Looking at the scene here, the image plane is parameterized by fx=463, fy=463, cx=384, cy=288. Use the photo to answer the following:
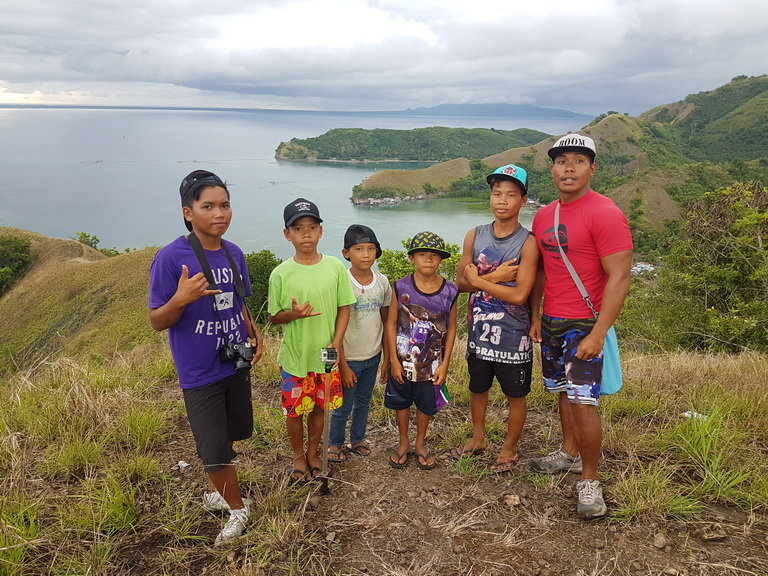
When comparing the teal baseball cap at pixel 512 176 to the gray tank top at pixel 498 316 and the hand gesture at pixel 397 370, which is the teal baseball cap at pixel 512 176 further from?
the hand gesture at pixel 397 370

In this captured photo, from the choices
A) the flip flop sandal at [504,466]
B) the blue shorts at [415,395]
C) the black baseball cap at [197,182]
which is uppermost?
the black baseball cap at [197,182]

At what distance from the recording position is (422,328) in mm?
2768

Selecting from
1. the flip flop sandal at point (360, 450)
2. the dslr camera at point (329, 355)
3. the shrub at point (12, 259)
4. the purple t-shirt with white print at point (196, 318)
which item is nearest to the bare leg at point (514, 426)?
the flip flop sandal at point (360, 450)

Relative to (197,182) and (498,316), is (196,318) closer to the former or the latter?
(197,182)

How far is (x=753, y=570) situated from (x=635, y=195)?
69822 mm

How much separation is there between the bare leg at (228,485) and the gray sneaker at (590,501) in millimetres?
1709

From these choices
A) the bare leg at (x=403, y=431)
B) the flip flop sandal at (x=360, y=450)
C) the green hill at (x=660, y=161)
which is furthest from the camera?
the green hill at (x=660, y=161)

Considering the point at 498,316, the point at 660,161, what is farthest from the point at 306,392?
the point at 660,161

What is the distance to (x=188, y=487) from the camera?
2652mm

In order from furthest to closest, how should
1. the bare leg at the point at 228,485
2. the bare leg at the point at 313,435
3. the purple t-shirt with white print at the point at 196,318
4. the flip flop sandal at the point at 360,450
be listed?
the flip flop sandal at the point at 360,450 < the bare leg at the point at 313,435 < the bare leg at the point at 228,485 < the purple t-shirt with white print at the point at 196,318

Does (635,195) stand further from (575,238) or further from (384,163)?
(384,163)

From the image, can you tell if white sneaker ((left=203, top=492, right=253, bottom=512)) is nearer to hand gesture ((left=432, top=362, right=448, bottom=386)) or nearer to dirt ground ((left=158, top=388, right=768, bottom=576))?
dirt ground ((left=158, top=388, right=768, bottom=576))

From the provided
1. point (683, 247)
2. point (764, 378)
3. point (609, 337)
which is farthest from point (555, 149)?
point (683, 247)

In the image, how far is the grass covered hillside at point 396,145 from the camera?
508 ft
